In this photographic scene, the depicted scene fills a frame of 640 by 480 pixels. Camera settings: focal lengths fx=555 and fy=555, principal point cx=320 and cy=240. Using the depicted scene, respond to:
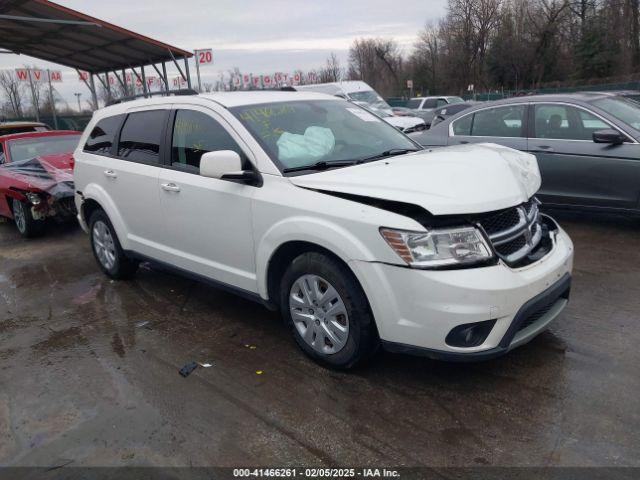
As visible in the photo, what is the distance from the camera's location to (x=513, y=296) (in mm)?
3047

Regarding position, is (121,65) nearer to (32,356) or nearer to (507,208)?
(32,356)

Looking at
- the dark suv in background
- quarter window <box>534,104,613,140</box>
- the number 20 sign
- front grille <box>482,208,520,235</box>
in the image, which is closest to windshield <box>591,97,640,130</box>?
the dark suv in background

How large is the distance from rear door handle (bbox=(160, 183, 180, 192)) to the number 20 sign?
11.8 meters

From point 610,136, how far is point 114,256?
17.6 ft

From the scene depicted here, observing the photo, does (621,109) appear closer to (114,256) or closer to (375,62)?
(114,256)

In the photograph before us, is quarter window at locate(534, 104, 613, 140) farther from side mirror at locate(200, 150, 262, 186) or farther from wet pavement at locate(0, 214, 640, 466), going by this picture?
side mirror at locate(200, 150, 262, 186)

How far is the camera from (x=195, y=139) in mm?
4441

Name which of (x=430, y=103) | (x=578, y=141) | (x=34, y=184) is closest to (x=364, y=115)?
(x=578, y=141)

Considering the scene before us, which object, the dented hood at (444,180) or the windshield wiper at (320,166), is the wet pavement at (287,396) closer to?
the dented hood at (444,180)

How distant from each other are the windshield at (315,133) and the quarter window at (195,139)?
0.65 ft

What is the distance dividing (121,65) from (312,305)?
16048mm

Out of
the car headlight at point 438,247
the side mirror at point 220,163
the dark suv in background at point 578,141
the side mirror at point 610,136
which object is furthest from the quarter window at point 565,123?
the side mirror at point 220,163

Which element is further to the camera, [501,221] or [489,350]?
[501,221]

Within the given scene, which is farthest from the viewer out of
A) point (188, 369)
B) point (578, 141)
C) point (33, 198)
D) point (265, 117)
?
point (33, 198)
